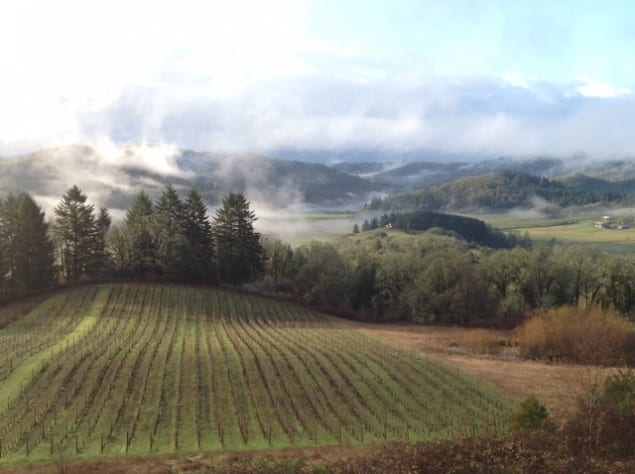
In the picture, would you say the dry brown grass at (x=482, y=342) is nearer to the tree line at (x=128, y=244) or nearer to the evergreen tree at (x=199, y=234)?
the tree line at (x=128, y=244)

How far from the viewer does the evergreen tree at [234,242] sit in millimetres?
90500

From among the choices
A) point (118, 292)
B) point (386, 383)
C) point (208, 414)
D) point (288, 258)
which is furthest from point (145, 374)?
point (288, 258)

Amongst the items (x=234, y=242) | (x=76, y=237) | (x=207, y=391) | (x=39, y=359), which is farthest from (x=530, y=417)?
(x=76, y=237)

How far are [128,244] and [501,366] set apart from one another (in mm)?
57580

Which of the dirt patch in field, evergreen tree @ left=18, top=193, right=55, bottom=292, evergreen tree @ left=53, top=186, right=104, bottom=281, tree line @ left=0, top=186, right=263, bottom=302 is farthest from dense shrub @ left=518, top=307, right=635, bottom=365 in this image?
evergreen tree @ left=18, top=193, right=55, bottom=292

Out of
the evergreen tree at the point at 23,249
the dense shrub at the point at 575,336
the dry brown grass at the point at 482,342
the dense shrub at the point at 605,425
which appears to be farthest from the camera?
the evergreen tree at the point at 23,249

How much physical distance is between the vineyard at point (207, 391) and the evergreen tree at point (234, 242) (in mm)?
30213

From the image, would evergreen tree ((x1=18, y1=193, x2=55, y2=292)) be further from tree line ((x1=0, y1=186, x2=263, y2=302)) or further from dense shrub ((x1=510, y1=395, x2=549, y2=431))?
dense shrub ((x1=510, y1=395, x2=549, y2=431))

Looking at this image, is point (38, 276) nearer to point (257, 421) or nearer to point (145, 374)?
point (145, 374)

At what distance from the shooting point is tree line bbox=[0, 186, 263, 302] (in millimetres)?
75750

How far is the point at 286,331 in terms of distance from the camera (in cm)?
6191

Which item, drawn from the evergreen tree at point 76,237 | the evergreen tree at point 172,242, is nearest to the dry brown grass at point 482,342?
the evergreen tree at point 172,242

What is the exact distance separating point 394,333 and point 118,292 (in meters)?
37.7

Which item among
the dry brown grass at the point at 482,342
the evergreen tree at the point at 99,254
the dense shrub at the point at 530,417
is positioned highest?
the evergreen tree at the point at 99,254
